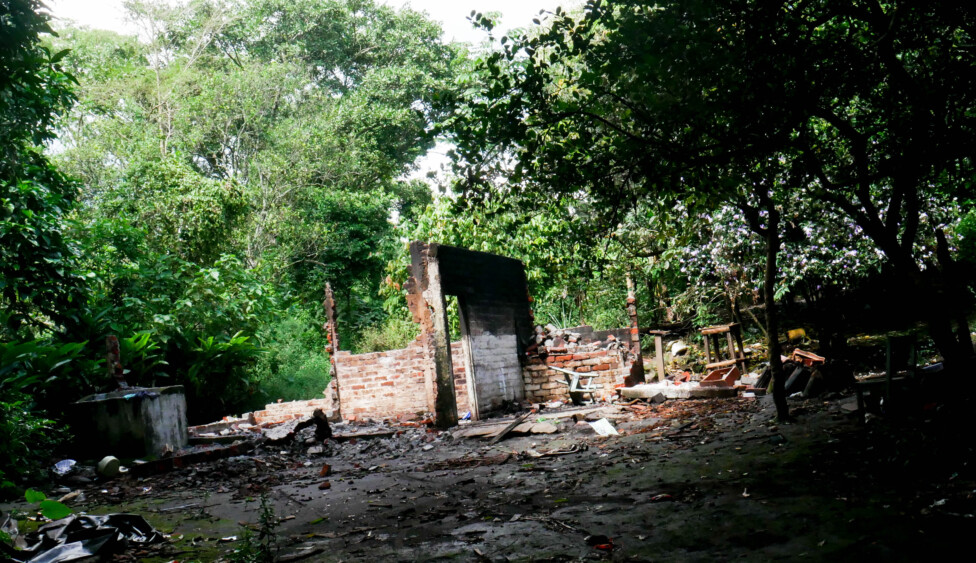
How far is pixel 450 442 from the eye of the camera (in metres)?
8.93

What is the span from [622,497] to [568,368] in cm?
789

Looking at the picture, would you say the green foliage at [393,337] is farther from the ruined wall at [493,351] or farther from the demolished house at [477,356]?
the ruined wall at [493,351]

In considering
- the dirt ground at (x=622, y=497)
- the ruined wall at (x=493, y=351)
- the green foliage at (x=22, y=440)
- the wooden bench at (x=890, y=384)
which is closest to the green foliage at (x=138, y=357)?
the green foliage at (x=22, y=440)

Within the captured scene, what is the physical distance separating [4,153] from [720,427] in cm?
715

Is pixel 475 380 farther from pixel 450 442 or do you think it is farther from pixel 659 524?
pixel 659 524

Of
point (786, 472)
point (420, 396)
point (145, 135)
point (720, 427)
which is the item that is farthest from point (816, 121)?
point (145, 135)

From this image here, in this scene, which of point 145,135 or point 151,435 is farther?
point 145,135

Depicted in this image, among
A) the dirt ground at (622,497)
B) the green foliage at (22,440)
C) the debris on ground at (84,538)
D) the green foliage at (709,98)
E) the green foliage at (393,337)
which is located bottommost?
the dirt ground at (622,497)

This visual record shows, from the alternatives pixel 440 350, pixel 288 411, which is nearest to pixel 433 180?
pixel 288 411

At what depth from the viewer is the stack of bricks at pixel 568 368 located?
40.2 ft

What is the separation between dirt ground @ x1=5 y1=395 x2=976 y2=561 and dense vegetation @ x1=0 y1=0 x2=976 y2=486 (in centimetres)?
131

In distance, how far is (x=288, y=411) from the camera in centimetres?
1355

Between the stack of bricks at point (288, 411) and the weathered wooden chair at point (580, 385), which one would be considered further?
the stack of bricks at point (288, 411)

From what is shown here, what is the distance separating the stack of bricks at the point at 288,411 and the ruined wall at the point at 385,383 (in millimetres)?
668
